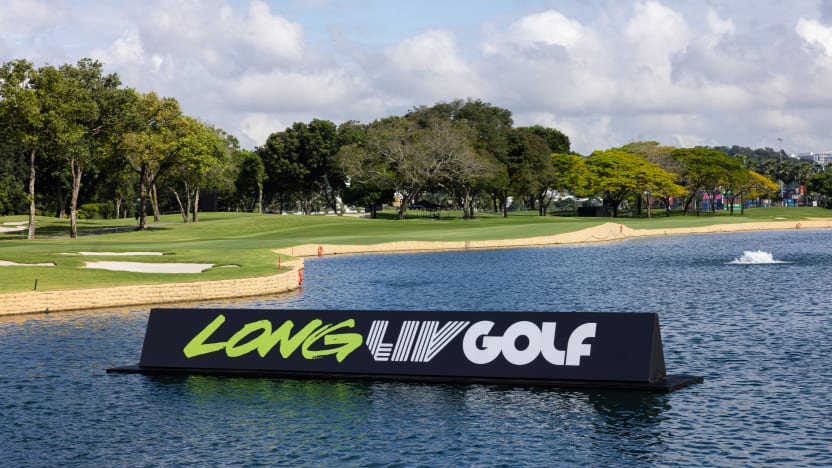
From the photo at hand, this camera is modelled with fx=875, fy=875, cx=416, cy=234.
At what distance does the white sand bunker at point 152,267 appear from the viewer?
52812 mm

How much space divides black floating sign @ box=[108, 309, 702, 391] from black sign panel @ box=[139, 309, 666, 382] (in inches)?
1.1

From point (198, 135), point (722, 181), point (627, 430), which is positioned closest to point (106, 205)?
point (198, 135)

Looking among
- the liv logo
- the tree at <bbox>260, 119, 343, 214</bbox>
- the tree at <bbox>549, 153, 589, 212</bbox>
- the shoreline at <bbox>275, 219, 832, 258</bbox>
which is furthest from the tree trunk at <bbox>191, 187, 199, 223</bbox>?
the liv logo

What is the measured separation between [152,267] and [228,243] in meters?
29.4

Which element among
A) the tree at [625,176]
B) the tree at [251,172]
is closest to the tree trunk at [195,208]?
the tree at [251,172]

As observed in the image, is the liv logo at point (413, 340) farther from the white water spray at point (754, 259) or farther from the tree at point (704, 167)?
the tree at point (704, 167)

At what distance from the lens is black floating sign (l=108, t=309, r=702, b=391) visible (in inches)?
894

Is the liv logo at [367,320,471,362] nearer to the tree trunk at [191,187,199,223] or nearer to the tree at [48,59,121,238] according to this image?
the tree at [48,59,121,238]

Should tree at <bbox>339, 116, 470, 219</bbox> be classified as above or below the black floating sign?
above

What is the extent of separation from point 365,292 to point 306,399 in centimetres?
2733

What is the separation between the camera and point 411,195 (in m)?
140

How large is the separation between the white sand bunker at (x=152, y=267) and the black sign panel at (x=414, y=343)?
85.6ft

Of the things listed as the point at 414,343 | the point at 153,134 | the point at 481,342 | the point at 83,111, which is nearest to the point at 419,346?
the point at 414,343

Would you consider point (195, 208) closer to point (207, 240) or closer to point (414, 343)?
point (207, 240)
